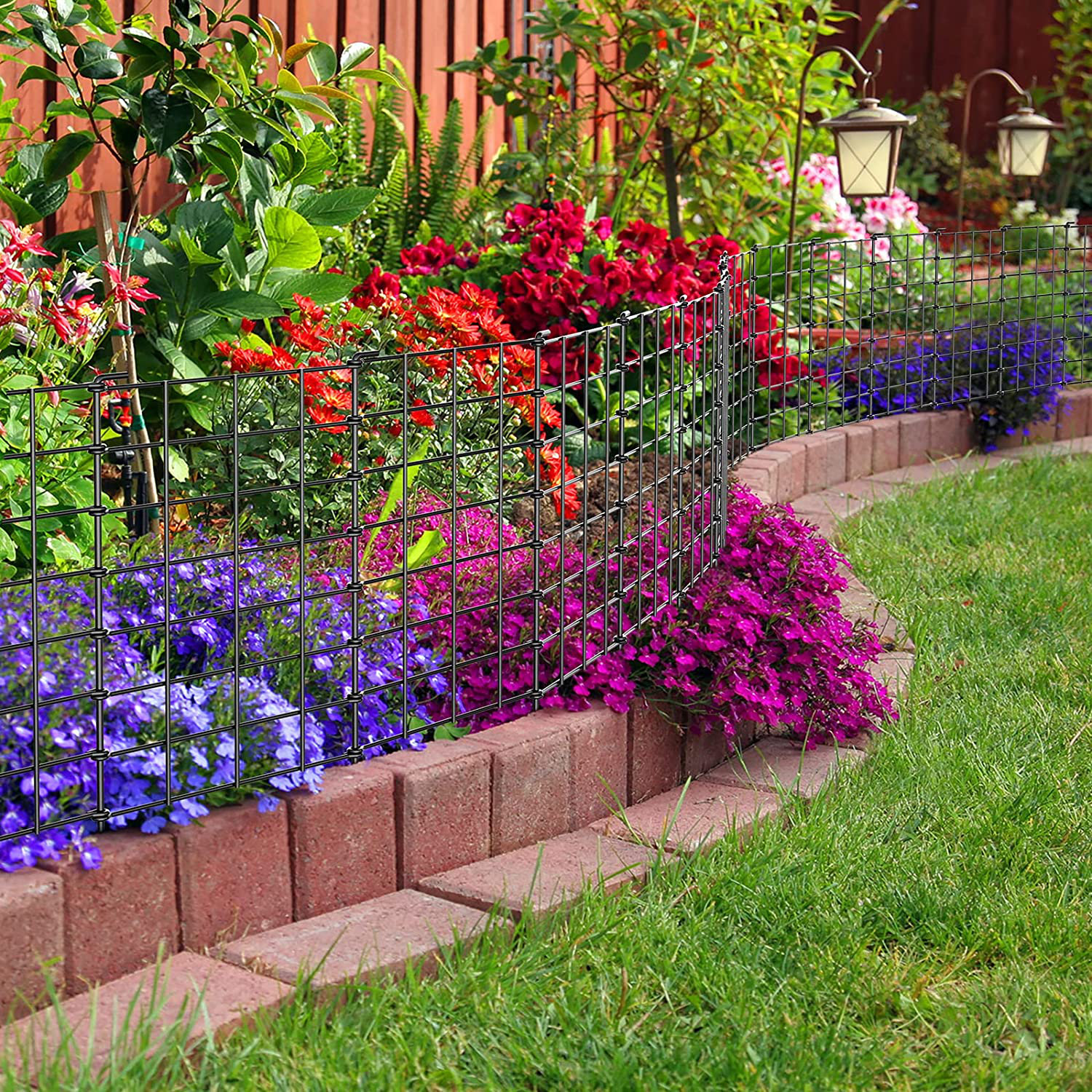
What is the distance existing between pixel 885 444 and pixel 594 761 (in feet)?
11.3

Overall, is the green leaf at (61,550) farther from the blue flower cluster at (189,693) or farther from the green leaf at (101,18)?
the green leaf at (101,18)

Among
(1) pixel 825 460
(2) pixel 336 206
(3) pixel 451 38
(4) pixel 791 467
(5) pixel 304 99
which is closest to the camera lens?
(5) pixel 304 99

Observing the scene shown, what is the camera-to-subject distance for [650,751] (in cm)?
311

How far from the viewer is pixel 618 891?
2613 millimetres

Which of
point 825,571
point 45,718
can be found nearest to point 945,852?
point 825,571

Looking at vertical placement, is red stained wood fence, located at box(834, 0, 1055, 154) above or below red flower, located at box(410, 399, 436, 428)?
above

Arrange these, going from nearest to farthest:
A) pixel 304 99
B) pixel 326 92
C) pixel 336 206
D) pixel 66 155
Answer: pixel 304 99, pixel 66 155, pixel 326 92, pixel 336 206

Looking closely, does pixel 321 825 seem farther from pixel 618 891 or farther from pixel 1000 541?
pixel 1000 541

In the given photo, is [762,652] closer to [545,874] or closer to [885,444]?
[545,874]

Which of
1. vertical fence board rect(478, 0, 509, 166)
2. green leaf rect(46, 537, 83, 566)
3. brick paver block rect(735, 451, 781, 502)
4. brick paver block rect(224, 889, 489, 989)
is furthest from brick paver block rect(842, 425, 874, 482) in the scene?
brick paver block rect(224, 889, 489, 989)

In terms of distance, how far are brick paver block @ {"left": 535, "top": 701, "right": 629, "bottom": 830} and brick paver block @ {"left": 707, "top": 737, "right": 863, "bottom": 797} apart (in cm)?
26

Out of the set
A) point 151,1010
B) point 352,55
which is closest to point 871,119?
point 352,55

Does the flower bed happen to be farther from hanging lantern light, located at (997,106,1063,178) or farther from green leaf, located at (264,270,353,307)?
hanging lantern light, located at (997,106,1063,178)

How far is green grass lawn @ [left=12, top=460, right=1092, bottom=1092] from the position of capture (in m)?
2.09
